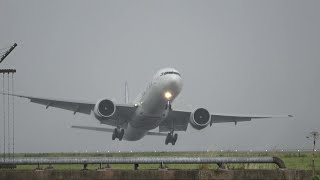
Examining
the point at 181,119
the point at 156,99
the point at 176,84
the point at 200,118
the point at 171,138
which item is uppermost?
the point at 176,84

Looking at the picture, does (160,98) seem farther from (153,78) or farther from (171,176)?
(171,176)

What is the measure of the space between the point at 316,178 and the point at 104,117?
34.0 m

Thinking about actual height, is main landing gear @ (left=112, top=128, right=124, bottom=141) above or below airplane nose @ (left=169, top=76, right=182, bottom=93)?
below

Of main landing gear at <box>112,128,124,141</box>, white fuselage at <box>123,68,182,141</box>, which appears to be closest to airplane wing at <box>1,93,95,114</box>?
main landing gear at <box>112,128,124,141</box>

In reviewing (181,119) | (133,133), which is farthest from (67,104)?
(181,119)

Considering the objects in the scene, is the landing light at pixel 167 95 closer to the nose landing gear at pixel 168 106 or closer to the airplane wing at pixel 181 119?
the nose landing gear at pixel 168 106

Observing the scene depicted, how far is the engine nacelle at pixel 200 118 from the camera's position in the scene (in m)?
47.9

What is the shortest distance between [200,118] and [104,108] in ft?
28.5

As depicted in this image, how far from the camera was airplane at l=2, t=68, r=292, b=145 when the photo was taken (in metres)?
44.7

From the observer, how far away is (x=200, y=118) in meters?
48.0

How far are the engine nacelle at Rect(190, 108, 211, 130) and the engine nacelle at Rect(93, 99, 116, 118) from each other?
7.20 meters

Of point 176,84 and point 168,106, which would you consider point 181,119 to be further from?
point 176,84

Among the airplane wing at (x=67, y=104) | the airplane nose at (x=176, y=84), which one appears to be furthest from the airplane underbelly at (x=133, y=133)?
the airplane nose at (x=176, y=84)

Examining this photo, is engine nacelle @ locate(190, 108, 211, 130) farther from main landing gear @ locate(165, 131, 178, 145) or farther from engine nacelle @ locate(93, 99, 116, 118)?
engine nacelle @ locate(93, 99, 116, 118)
